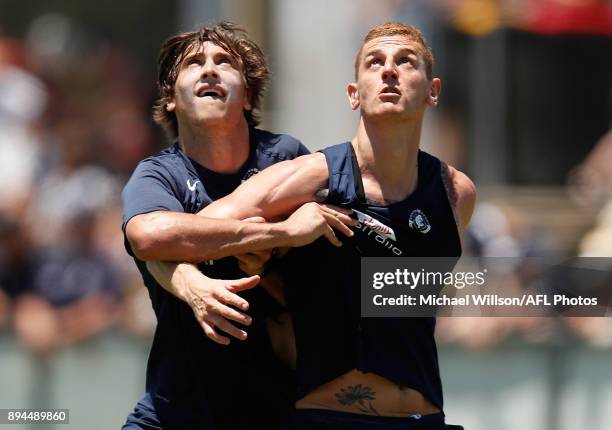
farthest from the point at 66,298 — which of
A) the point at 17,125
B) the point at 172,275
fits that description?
the point at 172,275

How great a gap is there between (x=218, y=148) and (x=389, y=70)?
75cm

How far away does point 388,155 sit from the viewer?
5254 millimetres

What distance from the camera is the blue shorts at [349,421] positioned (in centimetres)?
517

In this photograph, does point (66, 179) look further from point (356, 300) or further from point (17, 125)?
point (356, 300)

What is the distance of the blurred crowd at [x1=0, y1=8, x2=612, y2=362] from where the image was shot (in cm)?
860

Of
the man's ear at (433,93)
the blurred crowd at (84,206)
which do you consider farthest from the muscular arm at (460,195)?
the blurred crowd at (84,206)

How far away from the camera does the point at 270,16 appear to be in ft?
35.8

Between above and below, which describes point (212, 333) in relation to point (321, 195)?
below

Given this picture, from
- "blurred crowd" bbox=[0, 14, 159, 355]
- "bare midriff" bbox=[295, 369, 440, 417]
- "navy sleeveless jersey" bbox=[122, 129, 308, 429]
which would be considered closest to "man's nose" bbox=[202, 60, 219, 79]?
"navy sleeveless jersey" bbox=[122, 129, 308, 429]

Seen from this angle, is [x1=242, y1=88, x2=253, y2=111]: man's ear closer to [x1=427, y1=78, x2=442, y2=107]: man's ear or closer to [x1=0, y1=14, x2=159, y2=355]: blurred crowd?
[x1=427, y1=78, x2=442, y2=107]: man's ear

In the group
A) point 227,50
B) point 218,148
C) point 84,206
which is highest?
point 84,206

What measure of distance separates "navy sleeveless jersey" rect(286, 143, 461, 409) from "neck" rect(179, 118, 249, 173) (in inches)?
16.9

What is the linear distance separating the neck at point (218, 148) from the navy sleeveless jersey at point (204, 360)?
28 mm

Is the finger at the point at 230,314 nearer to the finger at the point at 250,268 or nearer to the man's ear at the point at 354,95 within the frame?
the finger at the point at 250,268
